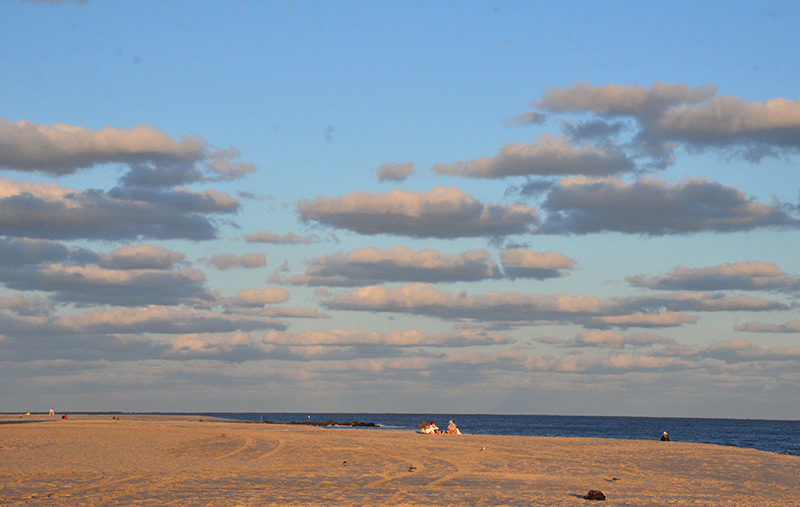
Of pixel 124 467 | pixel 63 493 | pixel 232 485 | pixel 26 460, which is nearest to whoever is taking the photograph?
pixel 63 493

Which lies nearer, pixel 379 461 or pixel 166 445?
pixel 379 461

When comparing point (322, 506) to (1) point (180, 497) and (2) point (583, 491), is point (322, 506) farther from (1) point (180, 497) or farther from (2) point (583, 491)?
(2) point (583, 491)

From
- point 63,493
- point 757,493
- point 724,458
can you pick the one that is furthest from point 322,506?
point 724,458

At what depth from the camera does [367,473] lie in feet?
102

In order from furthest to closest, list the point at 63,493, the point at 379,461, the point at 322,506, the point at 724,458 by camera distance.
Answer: the point at 724,458, the point at 379,461, the point at 63,493, the point at 322,506

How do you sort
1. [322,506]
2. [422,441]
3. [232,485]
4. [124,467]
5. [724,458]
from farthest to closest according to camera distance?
[422,441] < [724,458] < [124,467] < [232,485] < [322,506]

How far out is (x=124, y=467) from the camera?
3134cm

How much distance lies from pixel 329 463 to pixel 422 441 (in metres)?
17.7

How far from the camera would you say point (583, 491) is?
26.4m

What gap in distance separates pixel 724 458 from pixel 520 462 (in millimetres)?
13819

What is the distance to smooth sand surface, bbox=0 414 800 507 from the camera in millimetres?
23859

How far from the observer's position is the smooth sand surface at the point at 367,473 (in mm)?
23859

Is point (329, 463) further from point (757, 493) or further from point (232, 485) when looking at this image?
point (757, 493)

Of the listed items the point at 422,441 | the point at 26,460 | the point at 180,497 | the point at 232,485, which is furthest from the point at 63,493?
the point at 422,441
